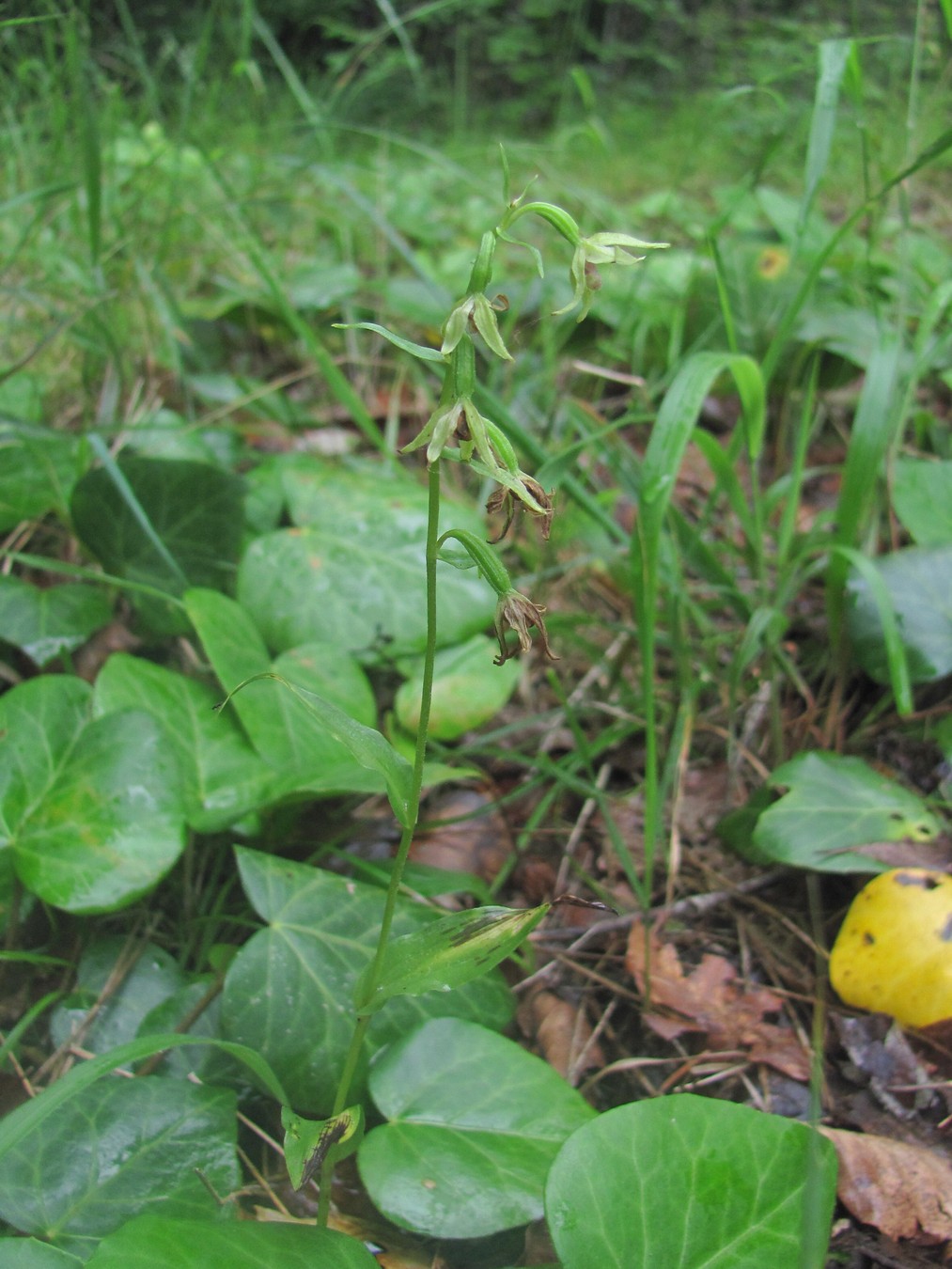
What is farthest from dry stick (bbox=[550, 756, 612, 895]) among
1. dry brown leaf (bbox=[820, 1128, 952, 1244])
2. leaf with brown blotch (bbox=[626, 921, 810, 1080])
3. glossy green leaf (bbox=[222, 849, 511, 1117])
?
dry brown leaf (bbox=[820, 1128, 952, 1244])

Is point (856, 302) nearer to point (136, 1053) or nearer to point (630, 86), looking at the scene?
point (136, 1053)

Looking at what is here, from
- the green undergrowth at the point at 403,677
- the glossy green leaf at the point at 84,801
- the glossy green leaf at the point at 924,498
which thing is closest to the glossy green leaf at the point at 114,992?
the green undergrowth at the point at 403,677

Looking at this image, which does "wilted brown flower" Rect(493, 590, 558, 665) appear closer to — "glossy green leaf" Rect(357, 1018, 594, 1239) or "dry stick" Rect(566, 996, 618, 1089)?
"glossy green leaf" Rect(357, 1018, 594, 1239)

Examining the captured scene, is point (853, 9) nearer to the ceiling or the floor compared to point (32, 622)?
nearer to the ceiling

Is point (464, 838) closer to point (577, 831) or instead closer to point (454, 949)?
point (577, 831)

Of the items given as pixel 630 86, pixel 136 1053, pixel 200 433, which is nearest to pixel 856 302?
pixel 200 433

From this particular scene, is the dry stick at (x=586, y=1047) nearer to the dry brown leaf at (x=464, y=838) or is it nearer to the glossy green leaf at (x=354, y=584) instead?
the dry brown leaf at (x=464, y=838)
